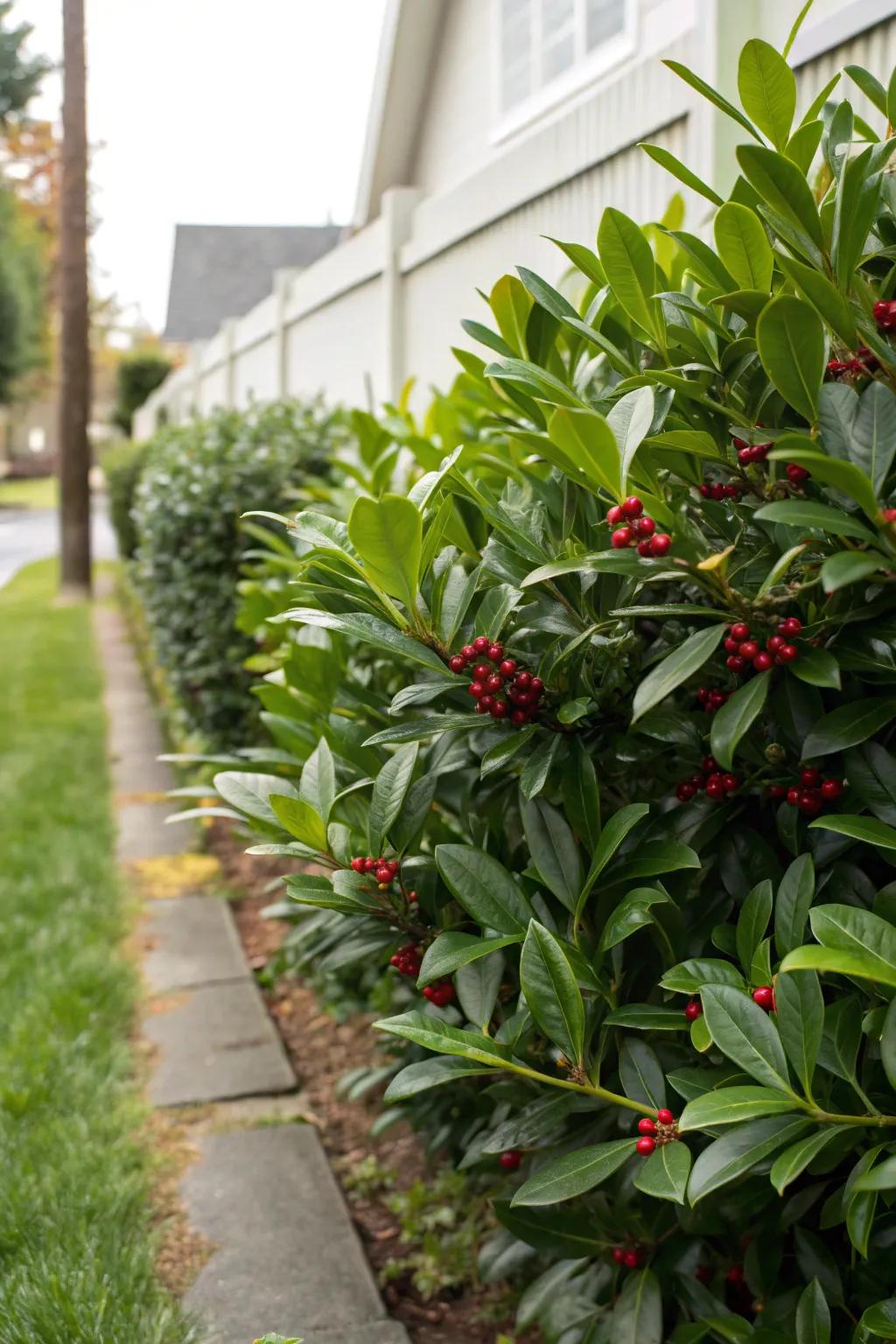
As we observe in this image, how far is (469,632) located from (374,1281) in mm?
1494

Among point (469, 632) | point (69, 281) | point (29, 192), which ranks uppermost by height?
point (29, 192)

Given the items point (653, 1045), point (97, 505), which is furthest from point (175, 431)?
point (97, 505)

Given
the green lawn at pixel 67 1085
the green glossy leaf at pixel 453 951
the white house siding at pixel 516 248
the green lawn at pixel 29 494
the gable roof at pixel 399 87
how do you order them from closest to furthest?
1. the green glossy leaf at pixel 453 951
2. the green lawn at pixel 67 1085
3. the white house siding at pixel 516 248
4. the gable roof at pixel 399 87
5. the green lawn at pixel 29 494

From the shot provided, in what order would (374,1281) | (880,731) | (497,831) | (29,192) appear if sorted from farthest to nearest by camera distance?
(29,192) < (374,1281) < (497,831) < (880,731)

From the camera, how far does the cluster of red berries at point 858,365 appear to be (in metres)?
1.47

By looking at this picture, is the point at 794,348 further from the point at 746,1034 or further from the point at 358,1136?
the point at 358,1136

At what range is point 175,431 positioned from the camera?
26.8ft

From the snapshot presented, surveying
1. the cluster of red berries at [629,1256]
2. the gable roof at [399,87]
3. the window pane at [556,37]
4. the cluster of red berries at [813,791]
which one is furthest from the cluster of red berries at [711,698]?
the gable roof at [399,87]

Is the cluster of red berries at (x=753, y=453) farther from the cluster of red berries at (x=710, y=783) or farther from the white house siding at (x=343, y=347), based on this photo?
the white house siding at (x=343, y=347)

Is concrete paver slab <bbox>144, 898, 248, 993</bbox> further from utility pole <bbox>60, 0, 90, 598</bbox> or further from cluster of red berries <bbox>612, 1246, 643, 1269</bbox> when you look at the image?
utility pole <bbox>60, 0, 90, 598</bbox>

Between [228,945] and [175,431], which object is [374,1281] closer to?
[228,945]

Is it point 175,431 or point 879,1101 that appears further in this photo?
point 175,431

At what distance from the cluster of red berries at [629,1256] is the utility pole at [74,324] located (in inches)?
555

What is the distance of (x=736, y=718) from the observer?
139 centimetres
